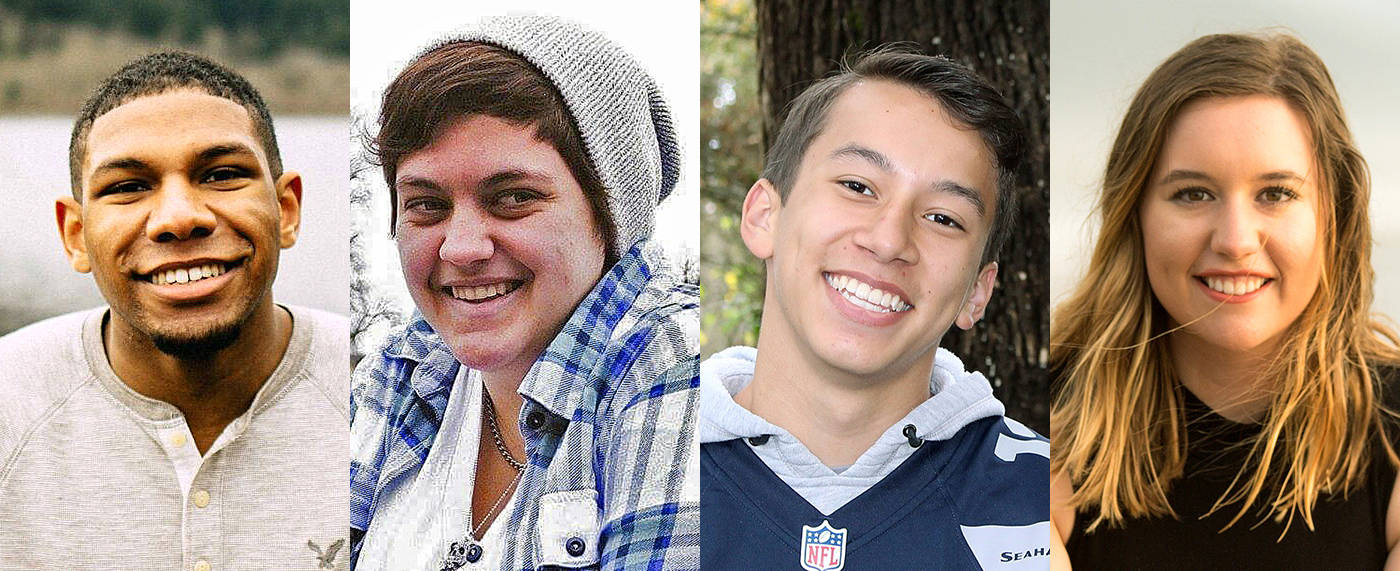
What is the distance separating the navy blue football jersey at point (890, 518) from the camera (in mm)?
3471

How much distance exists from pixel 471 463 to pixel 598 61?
45.4 inches

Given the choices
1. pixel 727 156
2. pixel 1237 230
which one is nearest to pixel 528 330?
pixel 1237 230

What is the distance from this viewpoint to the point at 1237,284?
3.62m

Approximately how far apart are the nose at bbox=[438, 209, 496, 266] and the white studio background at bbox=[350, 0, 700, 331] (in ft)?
0.59

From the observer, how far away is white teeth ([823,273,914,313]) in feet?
11.5

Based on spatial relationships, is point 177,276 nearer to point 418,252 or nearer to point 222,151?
point 222,151

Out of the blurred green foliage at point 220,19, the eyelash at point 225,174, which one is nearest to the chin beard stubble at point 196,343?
the eyelash at point 225,174

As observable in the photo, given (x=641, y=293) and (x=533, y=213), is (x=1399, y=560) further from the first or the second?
(x=533, y=213)

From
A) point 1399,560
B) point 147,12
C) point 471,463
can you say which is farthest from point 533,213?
point 1399,560

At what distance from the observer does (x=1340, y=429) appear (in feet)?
12.0

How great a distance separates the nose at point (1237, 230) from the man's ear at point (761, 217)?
1.24m

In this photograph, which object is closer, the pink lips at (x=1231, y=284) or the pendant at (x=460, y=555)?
the pendant at (x=460, y=555)

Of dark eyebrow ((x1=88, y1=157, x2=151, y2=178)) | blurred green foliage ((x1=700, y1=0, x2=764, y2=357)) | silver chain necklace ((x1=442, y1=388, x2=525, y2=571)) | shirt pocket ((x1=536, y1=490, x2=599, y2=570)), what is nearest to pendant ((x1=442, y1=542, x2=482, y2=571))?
silver chain necklace ((x1=442, y1=388, x2=525, y2=571))

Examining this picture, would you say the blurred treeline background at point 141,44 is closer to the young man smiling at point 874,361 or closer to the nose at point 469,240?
the nose at point 469,240
